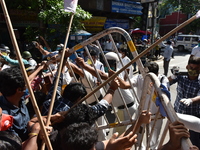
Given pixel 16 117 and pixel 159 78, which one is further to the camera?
pixel 159 78

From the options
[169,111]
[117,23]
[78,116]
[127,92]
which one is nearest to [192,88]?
[127,92]

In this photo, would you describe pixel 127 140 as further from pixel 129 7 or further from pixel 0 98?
pixel 129 7

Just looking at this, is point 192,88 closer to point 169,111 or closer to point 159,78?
point 159,78

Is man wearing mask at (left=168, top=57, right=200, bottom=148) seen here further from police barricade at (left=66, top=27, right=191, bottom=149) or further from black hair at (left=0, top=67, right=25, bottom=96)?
black hair at (left=0, top=67, right=25, bottom=96)

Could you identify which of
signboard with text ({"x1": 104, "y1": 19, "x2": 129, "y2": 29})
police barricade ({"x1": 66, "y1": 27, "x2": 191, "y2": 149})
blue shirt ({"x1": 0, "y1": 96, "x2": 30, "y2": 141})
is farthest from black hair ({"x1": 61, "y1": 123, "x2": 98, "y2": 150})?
signboard with text ({"x1": 104, "y1": 19, "x2": 129, "y2": 29})

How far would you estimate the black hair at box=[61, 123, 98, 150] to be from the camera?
1.04 metres

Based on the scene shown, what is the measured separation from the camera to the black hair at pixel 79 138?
1.04 meters

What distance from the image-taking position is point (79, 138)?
1.06 m

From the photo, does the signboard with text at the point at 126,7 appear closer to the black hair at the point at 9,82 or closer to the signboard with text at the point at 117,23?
the signboard with text at the point at 117,23

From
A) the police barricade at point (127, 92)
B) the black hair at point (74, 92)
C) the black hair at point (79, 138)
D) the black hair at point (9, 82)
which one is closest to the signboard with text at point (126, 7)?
the police barricade at point (127, 92)

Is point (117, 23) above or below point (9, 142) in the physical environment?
above

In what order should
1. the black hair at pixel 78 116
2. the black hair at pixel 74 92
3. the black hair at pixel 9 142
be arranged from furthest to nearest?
the black hair at pixel 74 92
the black hair at pixel 78 116
the black hair at pixel 9 142

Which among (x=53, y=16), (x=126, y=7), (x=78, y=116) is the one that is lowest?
(x=78, y=116)

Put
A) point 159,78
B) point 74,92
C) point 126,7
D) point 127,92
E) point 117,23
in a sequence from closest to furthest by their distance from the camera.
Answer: point 74,92
point 159,78
point 127,92
point 126,7
point 117,23
